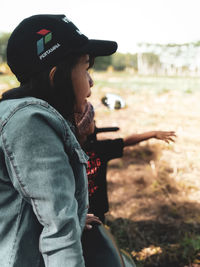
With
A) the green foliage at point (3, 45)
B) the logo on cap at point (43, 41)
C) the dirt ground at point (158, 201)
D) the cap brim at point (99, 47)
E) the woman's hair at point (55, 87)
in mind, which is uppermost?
the logo on cap at point (43, 41)

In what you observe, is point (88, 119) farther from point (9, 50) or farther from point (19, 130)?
point (19, 130)

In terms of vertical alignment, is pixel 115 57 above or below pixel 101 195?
below

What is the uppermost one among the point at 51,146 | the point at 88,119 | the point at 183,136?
the point at 51,146

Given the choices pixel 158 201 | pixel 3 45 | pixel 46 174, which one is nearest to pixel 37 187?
pixel 46 174

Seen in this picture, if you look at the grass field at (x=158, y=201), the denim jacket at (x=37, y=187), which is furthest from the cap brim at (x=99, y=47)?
the grass field at (x=158, y=201)

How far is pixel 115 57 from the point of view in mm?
99438

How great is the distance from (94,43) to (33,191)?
2.07 ft

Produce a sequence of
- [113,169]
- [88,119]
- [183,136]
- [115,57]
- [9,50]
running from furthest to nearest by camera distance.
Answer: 1. [115,57]
2. [183,136]
3. [113,169]
4. [88,119]
5. [9,50]

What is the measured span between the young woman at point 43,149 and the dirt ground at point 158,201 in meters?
2.04

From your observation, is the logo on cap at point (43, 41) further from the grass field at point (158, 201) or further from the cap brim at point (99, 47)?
the grass field at point (158, 201)

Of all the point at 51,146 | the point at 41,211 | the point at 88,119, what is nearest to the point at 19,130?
the point at 51,146

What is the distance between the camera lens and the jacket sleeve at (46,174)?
32.3 inches

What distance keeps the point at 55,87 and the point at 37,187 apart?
376mm

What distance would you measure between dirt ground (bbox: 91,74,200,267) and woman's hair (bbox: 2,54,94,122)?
80.7 inches
